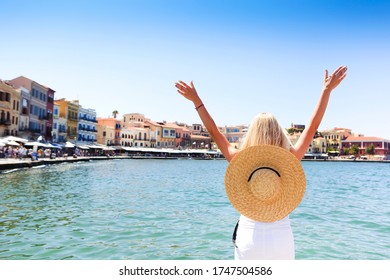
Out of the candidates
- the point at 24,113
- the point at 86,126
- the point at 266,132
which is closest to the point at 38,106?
the point at 24,113

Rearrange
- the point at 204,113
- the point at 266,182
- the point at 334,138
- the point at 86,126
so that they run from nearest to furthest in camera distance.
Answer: the point at 266,182
the point at 204,113
the point at 86,126
the point at 334,138

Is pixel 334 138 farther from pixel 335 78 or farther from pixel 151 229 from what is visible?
pixel 335 78

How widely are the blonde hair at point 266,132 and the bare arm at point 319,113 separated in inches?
5.1

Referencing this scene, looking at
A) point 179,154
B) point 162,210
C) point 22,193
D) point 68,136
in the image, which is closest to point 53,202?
point 22,193

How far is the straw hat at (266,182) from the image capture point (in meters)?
2.28

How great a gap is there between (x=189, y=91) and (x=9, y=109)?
4986cm

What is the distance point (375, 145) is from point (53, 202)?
387 feet

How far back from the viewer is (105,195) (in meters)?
17.1

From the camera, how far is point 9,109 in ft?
156

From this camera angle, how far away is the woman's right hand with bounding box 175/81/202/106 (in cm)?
260

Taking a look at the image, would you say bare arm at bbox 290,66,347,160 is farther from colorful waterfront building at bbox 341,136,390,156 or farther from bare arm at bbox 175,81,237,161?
colorful waterfront building at bbox 341,136,390,156

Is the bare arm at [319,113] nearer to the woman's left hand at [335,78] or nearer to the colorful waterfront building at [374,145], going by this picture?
the woman's left hand at [335,78]

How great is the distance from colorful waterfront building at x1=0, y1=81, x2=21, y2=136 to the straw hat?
48.3 meters

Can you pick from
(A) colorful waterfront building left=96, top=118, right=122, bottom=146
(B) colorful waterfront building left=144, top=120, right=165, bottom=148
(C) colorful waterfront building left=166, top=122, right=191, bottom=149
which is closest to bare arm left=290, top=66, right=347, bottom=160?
(A) colorful waterfront building left=96, top=118, right=122, bottom=146
